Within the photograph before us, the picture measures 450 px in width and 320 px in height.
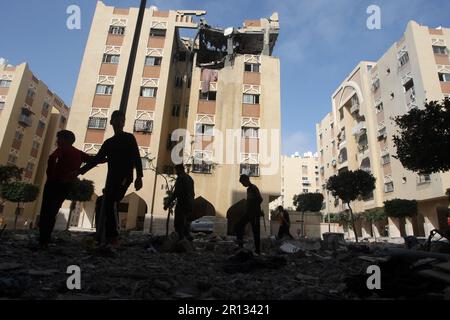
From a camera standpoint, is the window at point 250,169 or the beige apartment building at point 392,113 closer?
the window at point 250,169

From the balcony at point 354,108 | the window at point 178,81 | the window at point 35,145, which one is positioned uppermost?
the balcony at point 354,108

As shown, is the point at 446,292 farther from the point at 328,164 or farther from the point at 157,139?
the point at 328,164

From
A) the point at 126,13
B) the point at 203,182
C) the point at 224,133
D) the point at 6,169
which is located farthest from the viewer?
the point at 126,13

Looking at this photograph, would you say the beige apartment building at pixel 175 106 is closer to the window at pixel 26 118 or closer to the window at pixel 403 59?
the window at pixel 403 59

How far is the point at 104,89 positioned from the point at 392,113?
108 ft

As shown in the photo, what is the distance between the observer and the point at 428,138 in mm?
13734

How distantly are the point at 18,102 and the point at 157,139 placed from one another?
91.1 ft

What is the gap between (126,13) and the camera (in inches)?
1254

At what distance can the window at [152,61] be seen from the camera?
30.7 metres

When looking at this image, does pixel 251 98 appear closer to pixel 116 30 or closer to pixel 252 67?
pixel 252 67

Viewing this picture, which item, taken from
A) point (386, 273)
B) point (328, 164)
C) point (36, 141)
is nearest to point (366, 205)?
point (328, 164)

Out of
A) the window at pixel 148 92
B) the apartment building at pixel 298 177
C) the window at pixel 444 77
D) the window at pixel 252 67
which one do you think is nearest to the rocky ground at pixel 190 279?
the window at pixel 148 92

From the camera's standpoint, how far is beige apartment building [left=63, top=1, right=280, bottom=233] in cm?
2669

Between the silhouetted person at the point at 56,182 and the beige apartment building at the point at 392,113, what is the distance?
95.4 ft
